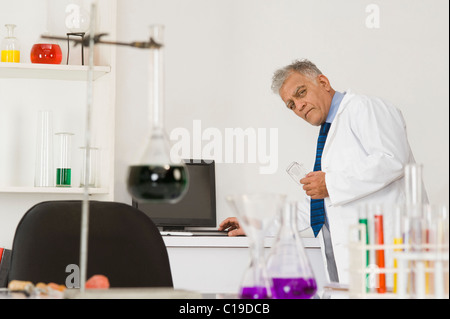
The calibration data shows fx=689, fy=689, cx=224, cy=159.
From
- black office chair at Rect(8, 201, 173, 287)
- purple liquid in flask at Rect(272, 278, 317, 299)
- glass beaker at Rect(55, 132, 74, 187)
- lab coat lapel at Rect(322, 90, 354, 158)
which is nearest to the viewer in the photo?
purple liquid in flask at Rect(272, 278, 317, 299)

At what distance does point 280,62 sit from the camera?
10.4 feet

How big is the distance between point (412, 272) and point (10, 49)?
7.54 ft

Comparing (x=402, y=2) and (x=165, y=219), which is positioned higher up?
(x=402, y=2)

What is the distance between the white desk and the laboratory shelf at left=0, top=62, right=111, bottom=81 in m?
0.77

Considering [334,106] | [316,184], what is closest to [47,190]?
[316,184]

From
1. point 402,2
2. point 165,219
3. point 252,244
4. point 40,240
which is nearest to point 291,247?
point 252,244

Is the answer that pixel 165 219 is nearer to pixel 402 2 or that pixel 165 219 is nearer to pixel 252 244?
pixel 402 2

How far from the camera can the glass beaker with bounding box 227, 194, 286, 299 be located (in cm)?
99

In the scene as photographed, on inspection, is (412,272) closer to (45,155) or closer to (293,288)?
(293,288)

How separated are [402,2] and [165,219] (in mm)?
1508

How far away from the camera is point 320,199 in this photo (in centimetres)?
259

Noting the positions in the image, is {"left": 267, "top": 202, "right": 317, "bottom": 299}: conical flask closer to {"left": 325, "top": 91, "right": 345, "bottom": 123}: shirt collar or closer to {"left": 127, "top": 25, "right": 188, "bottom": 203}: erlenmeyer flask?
{"left": 127, "top": 25, "right": 188, "bottom": 203}: erlenmeyer flask

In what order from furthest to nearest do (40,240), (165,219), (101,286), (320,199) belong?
(165,219) < (320,199) < (40,240) < (101,286)

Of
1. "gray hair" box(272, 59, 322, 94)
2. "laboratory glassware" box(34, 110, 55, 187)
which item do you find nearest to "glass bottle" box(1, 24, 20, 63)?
"laboratory glassware" box(34, 110, 55, 187)
